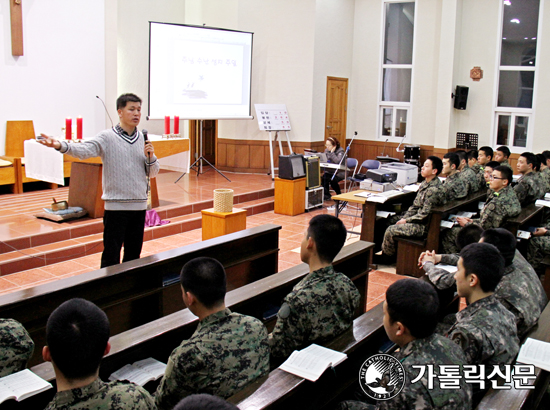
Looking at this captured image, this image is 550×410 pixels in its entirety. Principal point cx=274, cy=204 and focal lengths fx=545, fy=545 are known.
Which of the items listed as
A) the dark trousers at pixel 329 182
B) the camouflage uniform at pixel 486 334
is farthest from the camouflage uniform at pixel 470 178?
the camouflage uniform at pixel 486 334

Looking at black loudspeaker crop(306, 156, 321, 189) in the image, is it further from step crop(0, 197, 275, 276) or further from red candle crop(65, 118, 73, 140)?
red candle crop(65, 118, 73, 140)

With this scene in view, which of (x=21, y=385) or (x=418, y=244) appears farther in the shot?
(x=418, y=244)

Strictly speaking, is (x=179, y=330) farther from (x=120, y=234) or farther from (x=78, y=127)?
(x=78, y=127)

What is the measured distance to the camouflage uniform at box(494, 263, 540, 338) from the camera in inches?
116

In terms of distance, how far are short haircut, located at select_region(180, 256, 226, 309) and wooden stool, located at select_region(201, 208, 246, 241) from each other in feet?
11.2

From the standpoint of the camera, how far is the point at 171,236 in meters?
6.51

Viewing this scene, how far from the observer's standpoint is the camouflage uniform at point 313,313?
2.45 metres

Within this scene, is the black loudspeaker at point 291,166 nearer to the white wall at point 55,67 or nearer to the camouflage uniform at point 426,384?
the white wall at point 55,67

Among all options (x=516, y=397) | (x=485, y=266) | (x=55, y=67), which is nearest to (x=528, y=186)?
(x=485, y=266)

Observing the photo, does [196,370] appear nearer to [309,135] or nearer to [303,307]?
[303,307]

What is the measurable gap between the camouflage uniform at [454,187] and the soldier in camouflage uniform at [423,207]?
0.43m

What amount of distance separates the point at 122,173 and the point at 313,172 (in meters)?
4.81

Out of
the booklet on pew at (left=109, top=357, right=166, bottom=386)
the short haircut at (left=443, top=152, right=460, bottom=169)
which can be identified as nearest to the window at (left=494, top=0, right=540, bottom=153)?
the short haircut at (left=443, top=152, right=460, bottom=169)

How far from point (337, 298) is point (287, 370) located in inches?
21.2
